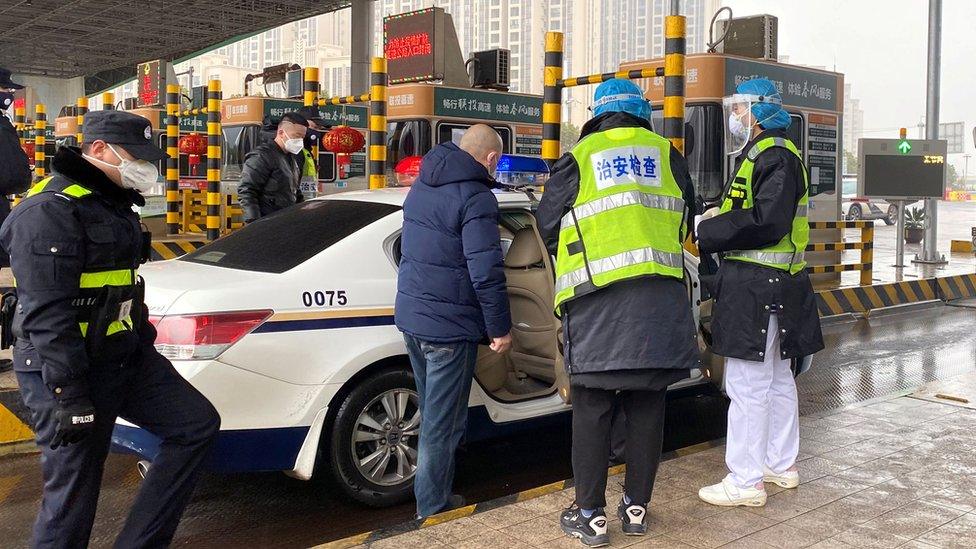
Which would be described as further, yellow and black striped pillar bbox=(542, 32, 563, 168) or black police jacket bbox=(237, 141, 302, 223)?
yellow and black striped pillar bbox=(542, 32, 563, 168)

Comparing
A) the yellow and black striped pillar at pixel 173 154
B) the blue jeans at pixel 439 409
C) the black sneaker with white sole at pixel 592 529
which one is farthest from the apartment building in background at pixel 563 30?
the black sneaker with white sole at pixel 592 529

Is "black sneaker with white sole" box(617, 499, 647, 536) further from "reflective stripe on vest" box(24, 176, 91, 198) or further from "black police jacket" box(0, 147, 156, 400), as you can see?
"reflective stripe on vest" box(24, 176, 91, 198)

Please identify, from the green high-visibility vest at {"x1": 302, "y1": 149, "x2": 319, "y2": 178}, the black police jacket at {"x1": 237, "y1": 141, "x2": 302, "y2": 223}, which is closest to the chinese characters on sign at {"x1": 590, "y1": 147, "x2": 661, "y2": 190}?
the black police jacket at {"x1": 237, "y1": 141, "x2": 302, "y2": 223}

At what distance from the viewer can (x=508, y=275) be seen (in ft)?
18.6

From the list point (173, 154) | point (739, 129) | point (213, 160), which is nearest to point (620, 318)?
point (739, 129)

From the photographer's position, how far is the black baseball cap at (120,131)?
347 centimetres

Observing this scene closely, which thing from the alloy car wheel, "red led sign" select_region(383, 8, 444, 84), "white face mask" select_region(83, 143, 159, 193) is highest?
"red led sign" select_region(383, 8, 444, 84)

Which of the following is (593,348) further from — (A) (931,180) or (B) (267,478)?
(A) (931,180)

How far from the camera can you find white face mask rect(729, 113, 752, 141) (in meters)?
4.53

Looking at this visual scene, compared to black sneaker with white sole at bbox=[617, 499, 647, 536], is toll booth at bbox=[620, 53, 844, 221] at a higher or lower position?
higher

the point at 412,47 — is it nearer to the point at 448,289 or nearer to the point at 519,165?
the point at 519,165

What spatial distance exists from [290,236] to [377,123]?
550 cm

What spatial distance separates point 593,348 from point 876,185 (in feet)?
40.5

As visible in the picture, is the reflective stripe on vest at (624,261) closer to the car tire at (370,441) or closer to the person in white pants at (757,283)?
the person in white pants at (757,283)
